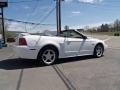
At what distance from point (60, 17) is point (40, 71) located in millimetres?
19797

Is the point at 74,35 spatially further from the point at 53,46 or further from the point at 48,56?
the point at 48,56

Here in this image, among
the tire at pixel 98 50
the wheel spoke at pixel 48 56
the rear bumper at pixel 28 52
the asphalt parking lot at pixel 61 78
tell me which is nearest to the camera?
the asphalt parking lot at pixel 61 78

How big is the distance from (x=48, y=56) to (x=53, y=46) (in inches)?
17.6

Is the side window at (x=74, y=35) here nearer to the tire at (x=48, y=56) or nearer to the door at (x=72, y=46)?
the door at (x=72, y=46)

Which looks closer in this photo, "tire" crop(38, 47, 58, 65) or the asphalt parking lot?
the asphalt parking lot

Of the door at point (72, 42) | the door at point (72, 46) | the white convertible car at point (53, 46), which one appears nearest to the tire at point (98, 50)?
the white convertible car at point (53, 46)

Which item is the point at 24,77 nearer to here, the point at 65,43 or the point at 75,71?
the point at 75,71

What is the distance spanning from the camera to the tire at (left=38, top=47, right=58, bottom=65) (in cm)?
975

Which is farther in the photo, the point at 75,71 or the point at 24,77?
the point at 75,71

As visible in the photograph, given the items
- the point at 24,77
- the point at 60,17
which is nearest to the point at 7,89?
the point at 24,77

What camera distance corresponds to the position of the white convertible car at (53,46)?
31.3ft

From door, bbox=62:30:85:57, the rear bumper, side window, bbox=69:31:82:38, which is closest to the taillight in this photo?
the rear bumper

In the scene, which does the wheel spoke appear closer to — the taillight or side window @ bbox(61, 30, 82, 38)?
the taillight

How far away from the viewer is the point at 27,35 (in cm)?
963
